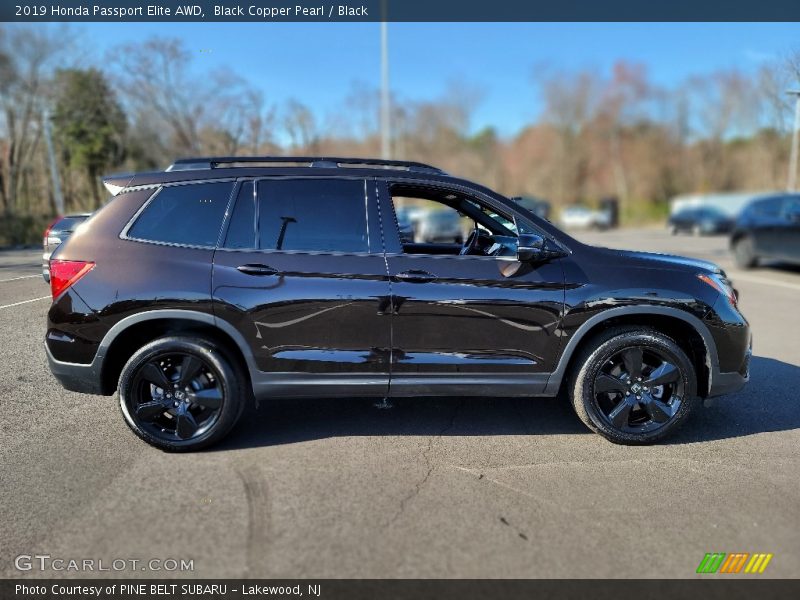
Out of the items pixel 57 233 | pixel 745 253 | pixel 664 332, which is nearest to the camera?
pixel 664 332

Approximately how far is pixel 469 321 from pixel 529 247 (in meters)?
0.61

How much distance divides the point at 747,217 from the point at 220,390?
1324 centimetres

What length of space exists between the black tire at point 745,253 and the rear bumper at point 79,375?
531 inches

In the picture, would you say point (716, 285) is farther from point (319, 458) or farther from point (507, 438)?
point (319, 458)

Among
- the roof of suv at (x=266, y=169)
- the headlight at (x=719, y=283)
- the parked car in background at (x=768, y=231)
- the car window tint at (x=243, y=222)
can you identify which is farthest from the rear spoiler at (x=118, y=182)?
the parked car in background at (x=768, y=231)

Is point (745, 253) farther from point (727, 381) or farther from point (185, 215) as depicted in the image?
point (185, 215)

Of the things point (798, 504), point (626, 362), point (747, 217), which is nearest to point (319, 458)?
point (626, 362)

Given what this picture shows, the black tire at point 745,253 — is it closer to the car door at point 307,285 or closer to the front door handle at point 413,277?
the front door handle at point 413,277

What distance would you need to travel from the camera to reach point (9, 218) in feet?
55.4

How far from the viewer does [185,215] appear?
3.70 m

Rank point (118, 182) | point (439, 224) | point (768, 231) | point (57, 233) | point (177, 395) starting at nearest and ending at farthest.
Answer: point (177, 395) → point (118, 182) → point (57, 233) → point (768, 231) → point (439, 224)

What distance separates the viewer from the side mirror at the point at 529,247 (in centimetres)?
357

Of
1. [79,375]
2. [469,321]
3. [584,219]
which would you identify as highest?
[469,321]

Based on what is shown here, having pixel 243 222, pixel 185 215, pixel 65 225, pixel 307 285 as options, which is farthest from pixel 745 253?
pixel 65 225
